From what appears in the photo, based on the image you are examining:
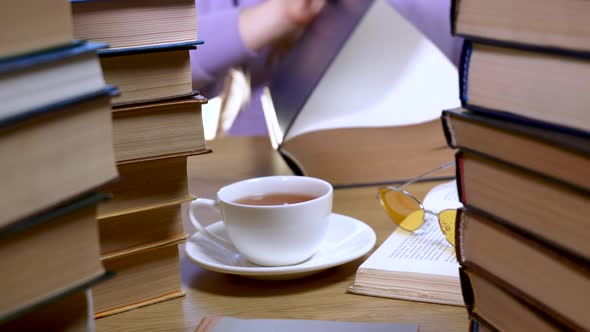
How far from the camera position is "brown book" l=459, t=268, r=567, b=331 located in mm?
458

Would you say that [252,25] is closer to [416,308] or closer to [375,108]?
[375,108]

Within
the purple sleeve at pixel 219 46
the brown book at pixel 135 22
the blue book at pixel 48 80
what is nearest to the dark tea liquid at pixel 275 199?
the brown book at pixel 135 22

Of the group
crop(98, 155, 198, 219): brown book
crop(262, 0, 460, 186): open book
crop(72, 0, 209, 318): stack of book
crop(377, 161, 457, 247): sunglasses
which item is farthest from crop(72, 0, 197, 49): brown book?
crop(262, 0, 460, 186): open book

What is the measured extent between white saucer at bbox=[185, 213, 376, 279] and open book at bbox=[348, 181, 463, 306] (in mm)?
28

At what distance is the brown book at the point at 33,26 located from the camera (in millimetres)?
344

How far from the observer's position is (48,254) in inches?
14.4

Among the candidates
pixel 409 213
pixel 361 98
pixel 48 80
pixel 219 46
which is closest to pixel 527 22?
pixel 48 80

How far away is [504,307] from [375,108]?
656 mm

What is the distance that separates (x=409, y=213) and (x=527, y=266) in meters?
0.43

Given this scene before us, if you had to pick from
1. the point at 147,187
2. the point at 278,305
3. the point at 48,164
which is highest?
the point at 48,164

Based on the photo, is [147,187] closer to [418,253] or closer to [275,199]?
[275,199]

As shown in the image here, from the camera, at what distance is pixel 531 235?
0.44 m

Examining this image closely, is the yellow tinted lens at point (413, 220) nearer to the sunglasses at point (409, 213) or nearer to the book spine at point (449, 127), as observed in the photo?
the sunglasses at point (409, 213)

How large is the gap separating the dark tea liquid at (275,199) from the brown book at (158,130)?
0.13 m
